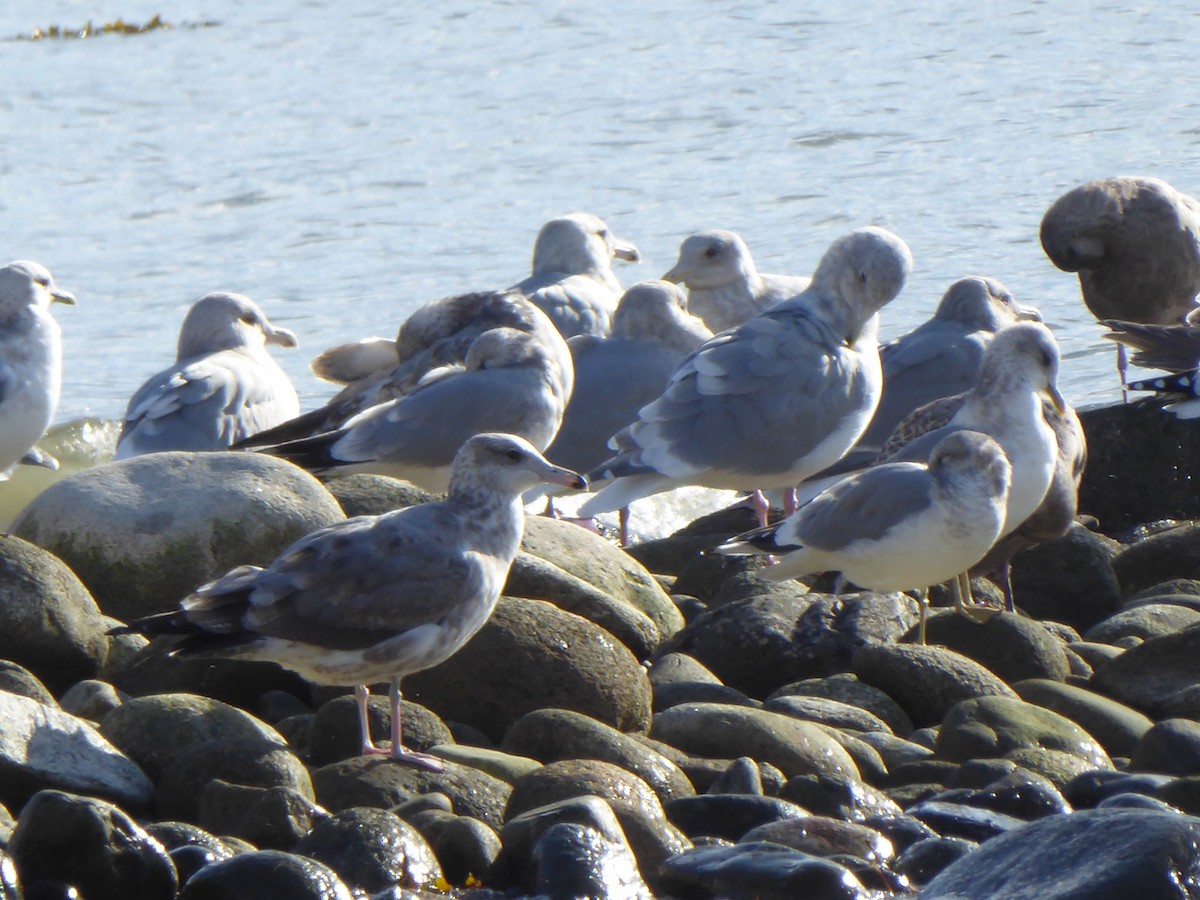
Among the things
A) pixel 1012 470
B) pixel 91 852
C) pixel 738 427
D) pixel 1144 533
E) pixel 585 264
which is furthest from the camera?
pixel 585 264

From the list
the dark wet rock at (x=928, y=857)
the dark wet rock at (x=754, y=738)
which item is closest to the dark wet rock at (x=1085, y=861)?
the dark wet rock at (x=928, y=857)

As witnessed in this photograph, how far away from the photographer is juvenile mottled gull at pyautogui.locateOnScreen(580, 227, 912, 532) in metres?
7.69

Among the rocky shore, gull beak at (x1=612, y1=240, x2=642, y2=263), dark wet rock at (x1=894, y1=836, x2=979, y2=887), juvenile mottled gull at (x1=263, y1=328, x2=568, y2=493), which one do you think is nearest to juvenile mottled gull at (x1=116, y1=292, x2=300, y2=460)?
juvenile mottled gull at (x1=263, y1=328, x2=568, y2=493)

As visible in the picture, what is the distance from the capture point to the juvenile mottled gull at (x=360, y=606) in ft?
16.7

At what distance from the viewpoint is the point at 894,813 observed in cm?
508

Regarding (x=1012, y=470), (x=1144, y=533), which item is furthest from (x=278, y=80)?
(x=1012, y=470)

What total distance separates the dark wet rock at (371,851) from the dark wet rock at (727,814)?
2.35 ft

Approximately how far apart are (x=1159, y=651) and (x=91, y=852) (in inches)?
135

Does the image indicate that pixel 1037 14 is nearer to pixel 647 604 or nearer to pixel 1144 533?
pixel 1144 533

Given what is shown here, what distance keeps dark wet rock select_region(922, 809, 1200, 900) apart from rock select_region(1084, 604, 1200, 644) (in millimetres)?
2399

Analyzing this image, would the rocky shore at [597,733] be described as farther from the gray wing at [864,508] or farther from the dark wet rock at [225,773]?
the gray wing at [864,508]

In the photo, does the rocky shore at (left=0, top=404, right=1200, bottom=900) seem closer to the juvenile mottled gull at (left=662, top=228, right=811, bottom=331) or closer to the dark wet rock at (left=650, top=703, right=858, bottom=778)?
the dark wet rock at (left=650, top=703, right=858, bottom=778)

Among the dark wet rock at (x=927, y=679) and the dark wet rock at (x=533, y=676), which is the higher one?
the dark wet rock at (x=533, y=676)

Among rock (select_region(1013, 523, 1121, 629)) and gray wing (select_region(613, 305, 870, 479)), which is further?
gray wing (select_region(613, 305, 870, 479))
